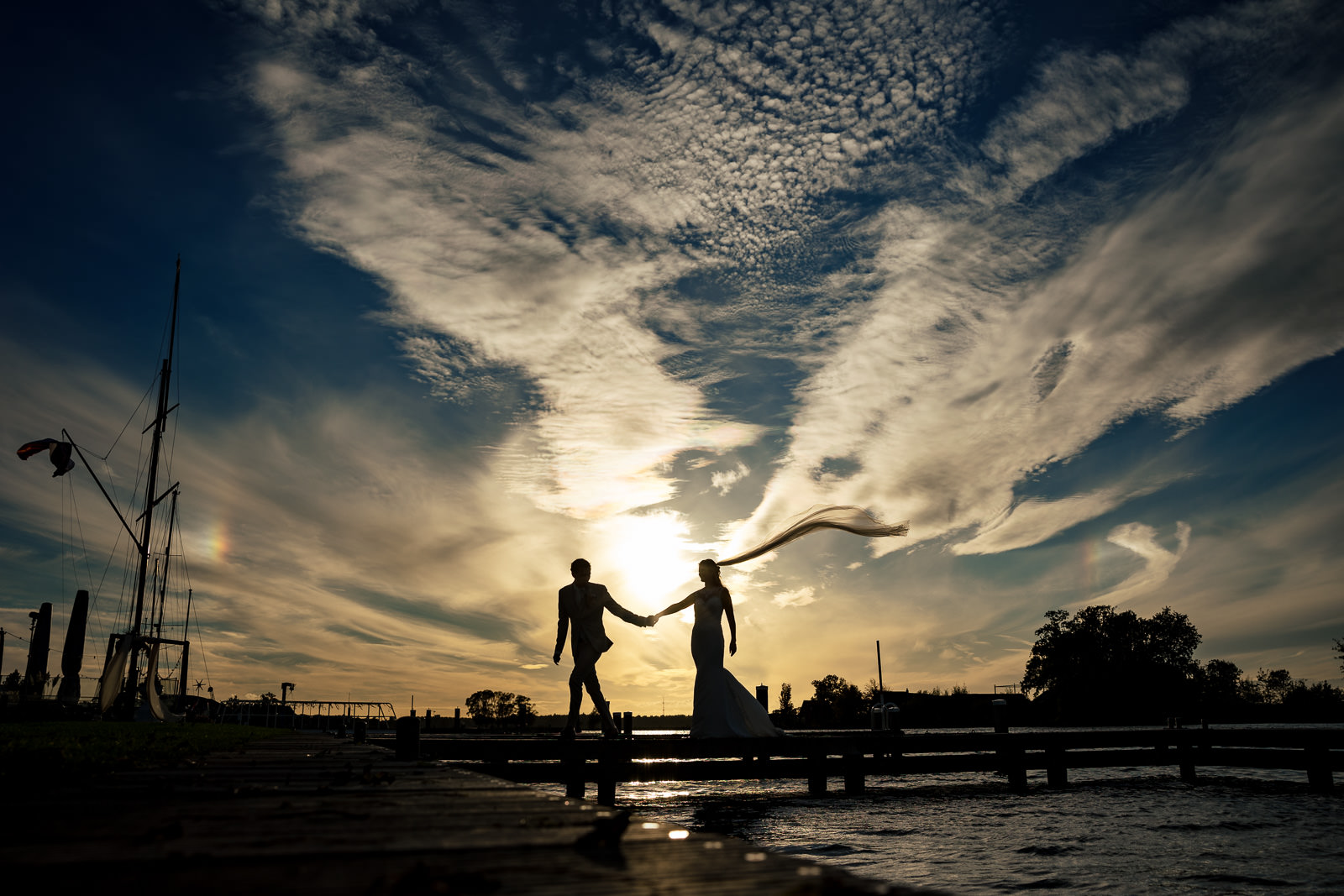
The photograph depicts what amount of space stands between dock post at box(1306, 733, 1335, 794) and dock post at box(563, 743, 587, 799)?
1756 centimetres

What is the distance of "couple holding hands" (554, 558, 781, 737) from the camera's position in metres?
15.0

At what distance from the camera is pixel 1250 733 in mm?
19344

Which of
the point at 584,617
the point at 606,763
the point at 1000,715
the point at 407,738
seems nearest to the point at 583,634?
the point at 584,617

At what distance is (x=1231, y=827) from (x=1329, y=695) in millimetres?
155824

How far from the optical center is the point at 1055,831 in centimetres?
1352

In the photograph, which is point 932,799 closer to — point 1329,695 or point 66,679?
point 66,679

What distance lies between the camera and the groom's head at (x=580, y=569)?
601 inches

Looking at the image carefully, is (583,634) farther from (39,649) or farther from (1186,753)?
(39,649)

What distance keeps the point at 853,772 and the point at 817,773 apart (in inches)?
39.6

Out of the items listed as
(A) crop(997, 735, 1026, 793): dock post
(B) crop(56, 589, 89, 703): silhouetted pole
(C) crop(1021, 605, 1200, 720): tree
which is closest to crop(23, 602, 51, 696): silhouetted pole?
(B) crop(56, 589, 89, 703): silhouetted pole

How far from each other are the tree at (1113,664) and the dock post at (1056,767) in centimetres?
12229

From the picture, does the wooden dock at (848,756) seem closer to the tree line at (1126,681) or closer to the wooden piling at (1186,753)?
the wooden piling at (1186,753)

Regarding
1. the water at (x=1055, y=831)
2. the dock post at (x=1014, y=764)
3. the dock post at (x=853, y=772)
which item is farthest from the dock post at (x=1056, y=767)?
the dock post at (x=853, y=772)

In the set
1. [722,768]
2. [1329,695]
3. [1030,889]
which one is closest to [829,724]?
[722,768]
